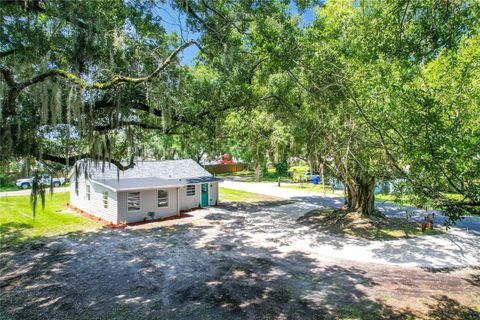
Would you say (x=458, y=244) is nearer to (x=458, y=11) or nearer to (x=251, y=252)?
(x=251, y=252)

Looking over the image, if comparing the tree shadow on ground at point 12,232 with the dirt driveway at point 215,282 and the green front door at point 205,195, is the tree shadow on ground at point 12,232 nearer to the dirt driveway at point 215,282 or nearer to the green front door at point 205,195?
the dirt driveway at point 215,282

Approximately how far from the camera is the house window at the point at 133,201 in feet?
50.2

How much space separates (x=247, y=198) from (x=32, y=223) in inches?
563

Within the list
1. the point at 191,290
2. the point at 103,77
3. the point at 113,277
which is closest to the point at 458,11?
the point at 103,77

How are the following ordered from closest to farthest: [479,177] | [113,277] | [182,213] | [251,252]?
[479,177]
[113,277]
[251,252]
[182,213]

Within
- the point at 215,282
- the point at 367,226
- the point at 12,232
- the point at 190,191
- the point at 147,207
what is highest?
the point at 190,191

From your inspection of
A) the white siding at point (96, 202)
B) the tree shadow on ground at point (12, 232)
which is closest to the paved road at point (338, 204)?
the white siding at point (96, 202)

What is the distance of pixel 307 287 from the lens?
7.91 metres

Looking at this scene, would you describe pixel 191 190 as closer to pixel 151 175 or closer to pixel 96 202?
pixel 151 175

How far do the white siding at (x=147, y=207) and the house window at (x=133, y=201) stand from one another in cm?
17

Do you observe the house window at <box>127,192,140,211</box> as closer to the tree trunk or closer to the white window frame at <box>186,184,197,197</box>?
the white window frame at <box>186,184,197,197</box>

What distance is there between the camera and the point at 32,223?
14758mm

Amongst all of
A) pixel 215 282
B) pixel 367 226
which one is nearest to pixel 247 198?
pixel 367 226

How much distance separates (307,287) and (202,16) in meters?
7.94
